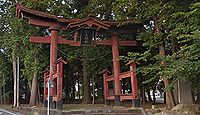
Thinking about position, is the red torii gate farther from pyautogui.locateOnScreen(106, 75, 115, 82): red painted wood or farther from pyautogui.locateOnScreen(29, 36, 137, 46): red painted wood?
pyautogui.locateOnScreen(106, 75, 115, 82): red painted wood

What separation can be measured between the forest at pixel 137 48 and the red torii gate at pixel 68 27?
2.84ft

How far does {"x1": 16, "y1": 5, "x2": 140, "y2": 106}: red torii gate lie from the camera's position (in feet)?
A: 55.3

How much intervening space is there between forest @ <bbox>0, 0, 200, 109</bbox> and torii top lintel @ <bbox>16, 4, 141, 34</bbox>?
23.3 inches

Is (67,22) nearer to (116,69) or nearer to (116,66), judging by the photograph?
(116,66)

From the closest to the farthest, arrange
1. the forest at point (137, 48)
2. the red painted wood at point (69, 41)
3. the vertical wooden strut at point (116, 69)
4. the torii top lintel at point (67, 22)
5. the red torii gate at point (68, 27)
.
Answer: the forest at point (137, 48) < the torii top lintel at point (67, 22) < the red torii gate at point (68, 27) < the red painted wood at point (69, 41) < the vertical wooden strut at point (116, 69)

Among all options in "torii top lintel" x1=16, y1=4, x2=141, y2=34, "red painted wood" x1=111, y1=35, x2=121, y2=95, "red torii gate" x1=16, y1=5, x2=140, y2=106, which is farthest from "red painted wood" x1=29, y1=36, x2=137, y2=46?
"torii top lintel" x1=16, y1=4, x2=141, y2=34

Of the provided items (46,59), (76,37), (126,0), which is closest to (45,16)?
(76,37)

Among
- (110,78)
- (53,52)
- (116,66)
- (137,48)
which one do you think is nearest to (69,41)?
(53,52)

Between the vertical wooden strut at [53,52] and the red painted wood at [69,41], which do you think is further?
the red painted wood at [69,41]

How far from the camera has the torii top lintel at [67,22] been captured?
657 inches

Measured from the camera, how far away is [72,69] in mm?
31250

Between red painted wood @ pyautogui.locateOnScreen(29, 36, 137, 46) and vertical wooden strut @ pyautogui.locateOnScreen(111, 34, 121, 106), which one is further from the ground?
red painted wood @ pyautogui.locateOnScreen(29, 36, 137, 46)

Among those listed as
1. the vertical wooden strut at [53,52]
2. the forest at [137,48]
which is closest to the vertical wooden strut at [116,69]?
the forest at [137,48]

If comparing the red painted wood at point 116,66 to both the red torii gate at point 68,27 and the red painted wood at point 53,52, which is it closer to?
the red torii gate at point 68,27
